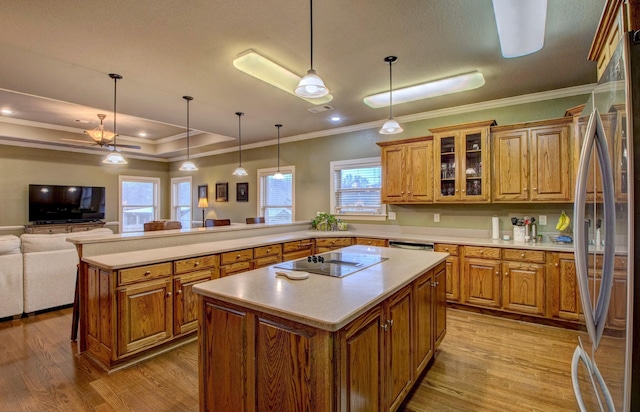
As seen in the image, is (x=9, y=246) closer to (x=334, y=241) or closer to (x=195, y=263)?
(x=195, y=263)

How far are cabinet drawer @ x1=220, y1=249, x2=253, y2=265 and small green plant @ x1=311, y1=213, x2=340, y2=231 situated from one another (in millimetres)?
2039

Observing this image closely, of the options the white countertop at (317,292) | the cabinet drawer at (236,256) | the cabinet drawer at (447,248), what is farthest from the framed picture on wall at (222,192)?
the white countertop at (317,292)

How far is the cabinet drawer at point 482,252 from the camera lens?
3707mm

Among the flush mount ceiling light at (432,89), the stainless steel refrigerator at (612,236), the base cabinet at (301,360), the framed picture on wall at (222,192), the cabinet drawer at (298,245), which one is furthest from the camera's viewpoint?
the framed picture on wall at (222,192)

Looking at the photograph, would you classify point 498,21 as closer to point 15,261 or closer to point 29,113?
point 15,261

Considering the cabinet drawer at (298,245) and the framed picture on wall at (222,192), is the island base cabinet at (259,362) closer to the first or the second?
the cabinet drawer at (298,245)

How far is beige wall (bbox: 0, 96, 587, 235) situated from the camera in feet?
13.8

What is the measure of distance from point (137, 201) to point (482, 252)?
8685mm

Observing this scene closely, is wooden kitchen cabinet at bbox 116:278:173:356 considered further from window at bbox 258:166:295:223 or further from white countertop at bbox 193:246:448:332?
window at bbox 258:166:295:223

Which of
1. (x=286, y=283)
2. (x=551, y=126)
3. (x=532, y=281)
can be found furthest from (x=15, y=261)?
(x=551, y=126)

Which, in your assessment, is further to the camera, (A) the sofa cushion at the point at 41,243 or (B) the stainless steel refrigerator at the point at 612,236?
(A) the sofa cushion at the point at 41,243

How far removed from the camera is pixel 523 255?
3547mm

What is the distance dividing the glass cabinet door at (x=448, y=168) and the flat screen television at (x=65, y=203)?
26.3 ft

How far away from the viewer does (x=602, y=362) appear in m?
1.18
